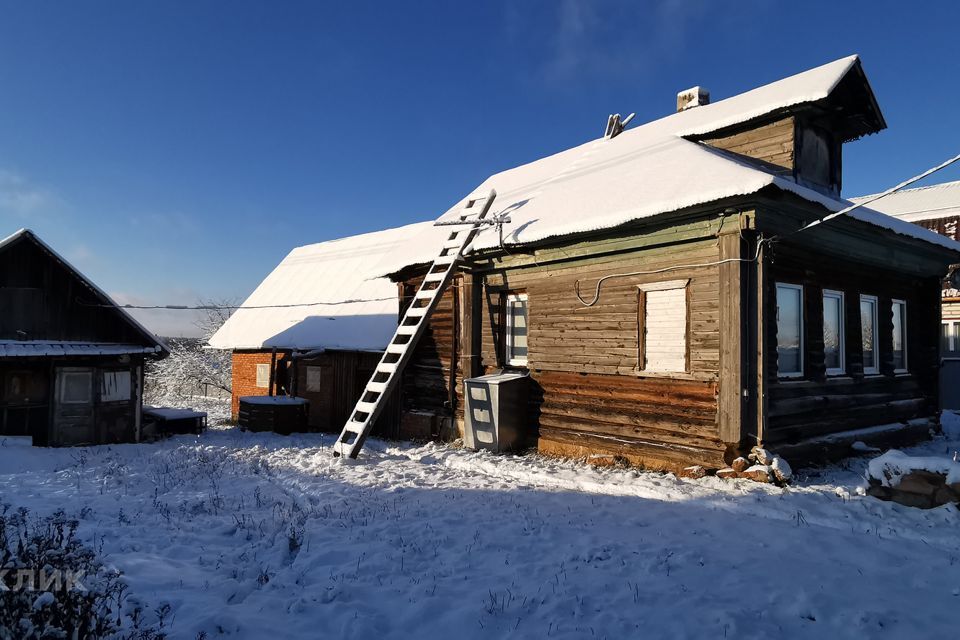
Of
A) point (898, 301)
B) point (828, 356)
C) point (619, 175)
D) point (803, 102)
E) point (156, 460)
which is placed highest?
point (803, 102)

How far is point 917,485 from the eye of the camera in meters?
6.69

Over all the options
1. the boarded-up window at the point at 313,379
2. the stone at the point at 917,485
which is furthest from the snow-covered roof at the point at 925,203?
the boarded-up window at the point at 313,379

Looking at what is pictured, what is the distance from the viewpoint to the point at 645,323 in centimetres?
949

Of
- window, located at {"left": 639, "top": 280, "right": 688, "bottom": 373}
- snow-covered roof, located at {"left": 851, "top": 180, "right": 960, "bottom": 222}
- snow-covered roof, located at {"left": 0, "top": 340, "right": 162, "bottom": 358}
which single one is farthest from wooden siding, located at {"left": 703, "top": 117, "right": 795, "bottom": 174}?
snow-covered roof, located at {"left": 851, "top": 180, "right": 960, "bottom": 222}

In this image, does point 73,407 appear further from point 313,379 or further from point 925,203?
point 925,203

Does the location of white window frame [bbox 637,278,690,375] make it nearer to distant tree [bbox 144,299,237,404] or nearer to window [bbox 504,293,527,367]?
window [bbox 504,293,527,367]

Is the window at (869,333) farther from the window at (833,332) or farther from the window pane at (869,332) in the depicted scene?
the window at (833,332)

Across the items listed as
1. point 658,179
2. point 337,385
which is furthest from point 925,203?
point 337,385

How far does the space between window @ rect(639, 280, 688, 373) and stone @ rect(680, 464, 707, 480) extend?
1383 millimetres

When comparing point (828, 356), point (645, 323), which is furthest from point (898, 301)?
point (645, 323)

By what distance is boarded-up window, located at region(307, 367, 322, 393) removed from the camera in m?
19.1

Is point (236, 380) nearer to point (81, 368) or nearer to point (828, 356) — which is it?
point (81, 368)

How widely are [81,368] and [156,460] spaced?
5141mm

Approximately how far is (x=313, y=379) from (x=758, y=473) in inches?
570
